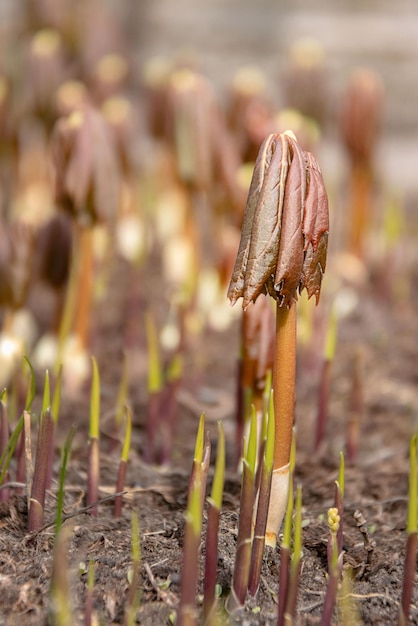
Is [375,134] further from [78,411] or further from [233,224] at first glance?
[78,411]

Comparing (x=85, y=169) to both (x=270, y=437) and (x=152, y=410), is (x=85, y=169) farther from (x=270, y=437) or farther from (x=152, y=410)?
(x=270, y=437)

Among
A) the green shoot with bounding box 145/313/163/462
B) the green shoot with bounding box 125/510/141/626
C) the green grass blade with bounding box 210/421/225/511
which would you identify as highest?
the green shoot with bounding box 145/313/163/462

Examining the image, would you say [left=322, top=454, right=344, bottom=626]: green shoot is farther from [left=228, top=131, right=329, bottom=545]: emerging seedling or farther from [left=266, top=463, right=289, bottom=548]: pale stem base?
[left=228, top=131, right=329, bottom=545]: emerging seedling

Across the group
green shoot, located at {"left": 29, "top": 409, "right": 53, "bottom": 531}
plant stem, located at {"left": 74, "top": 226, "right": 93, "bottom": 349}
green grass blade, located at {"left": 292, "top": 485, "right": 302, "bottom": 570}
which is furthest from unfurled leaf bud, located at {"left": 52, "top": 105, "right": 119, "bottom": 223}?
green grass blade, located at {"left": 292, "top": 485, "right": 302, "bottom": 570}

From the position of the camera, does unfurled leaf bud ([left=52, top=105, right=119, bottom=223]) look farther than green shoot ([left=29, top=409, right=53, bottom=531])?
Yes

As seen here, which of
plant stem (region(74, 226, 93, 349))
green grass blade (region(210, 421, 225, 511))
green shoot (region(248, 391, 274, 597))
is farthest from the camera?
plant stem (region(74, 226, 93, 349))

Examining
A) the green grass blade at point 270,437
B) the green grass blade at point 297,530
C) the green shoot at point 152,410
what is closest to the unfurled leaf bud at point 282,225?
the green grass blade at point 270,437
